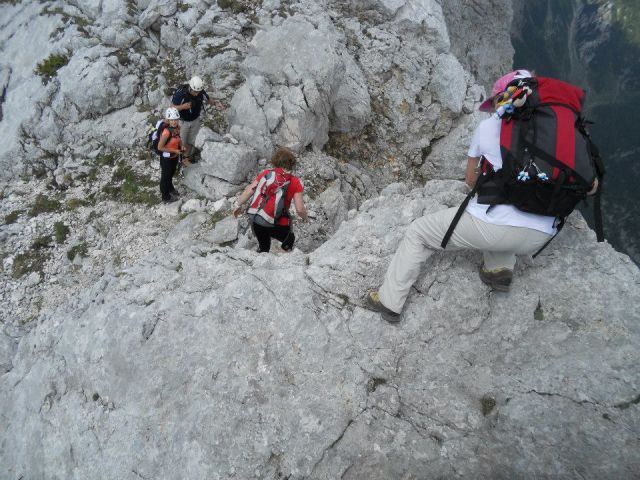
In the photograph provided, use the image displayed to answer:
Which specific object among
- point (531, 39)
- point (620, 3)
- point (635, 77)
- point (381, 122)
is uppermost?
point (381, 122)

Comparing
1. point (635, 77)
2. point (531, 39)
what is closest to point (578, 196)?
point (531, 39)

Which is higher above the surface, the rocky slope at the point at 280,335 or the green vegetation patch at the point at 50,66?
the green vegetation patch at the point at 50,66

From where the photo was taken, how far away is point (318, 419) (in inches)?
224

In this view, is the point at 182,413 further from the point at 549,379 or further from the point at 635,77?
the point at 635,77

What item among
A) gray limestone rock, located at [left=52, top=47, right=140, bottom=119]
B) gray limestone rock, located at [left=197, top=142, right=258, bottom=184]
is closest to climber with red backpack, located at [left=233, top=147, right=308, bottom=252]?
gray limestone rock, located at [left=197, top=142, right=258, bottom=184]

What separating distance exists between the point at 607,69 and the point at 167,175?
139221 millimetres

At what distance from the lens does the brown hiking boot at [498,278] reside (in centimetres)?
584

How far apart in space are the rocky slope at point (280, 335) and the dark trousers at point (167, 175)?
19.9 inches

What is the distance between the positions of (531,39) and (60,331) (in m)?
101

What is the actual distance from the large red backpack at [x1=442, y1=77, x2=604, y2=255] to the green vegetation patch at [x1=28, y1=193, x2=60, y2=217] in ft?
43.0

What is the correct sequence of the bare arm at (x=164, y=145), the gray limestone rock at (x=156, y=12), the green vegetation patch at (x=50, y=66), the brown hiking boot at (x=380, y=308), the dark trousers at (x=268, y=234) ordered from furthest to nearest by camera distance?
1. the gray limestone rock at (x=156, y=12)
2. the green vegetation patch at (x=50, y=66)
3. the bare arm at (x=164, y=145)
4. the dark trousers at (x=268, y=234)
5. the brown hiking boot at (x=380, y=308)

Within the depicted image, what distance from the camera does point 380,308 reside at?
6.23 m

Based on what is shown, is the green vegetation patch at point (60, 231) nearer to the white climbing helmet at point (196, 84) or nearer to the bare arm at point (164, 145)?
the bare arm at point (164, 145)

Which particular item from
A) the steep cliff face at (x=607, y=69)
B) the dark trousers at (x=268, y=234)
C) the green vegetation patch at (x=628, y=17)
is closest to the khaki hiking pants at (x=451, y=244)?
the dark trousers at (x=268, y=234)
